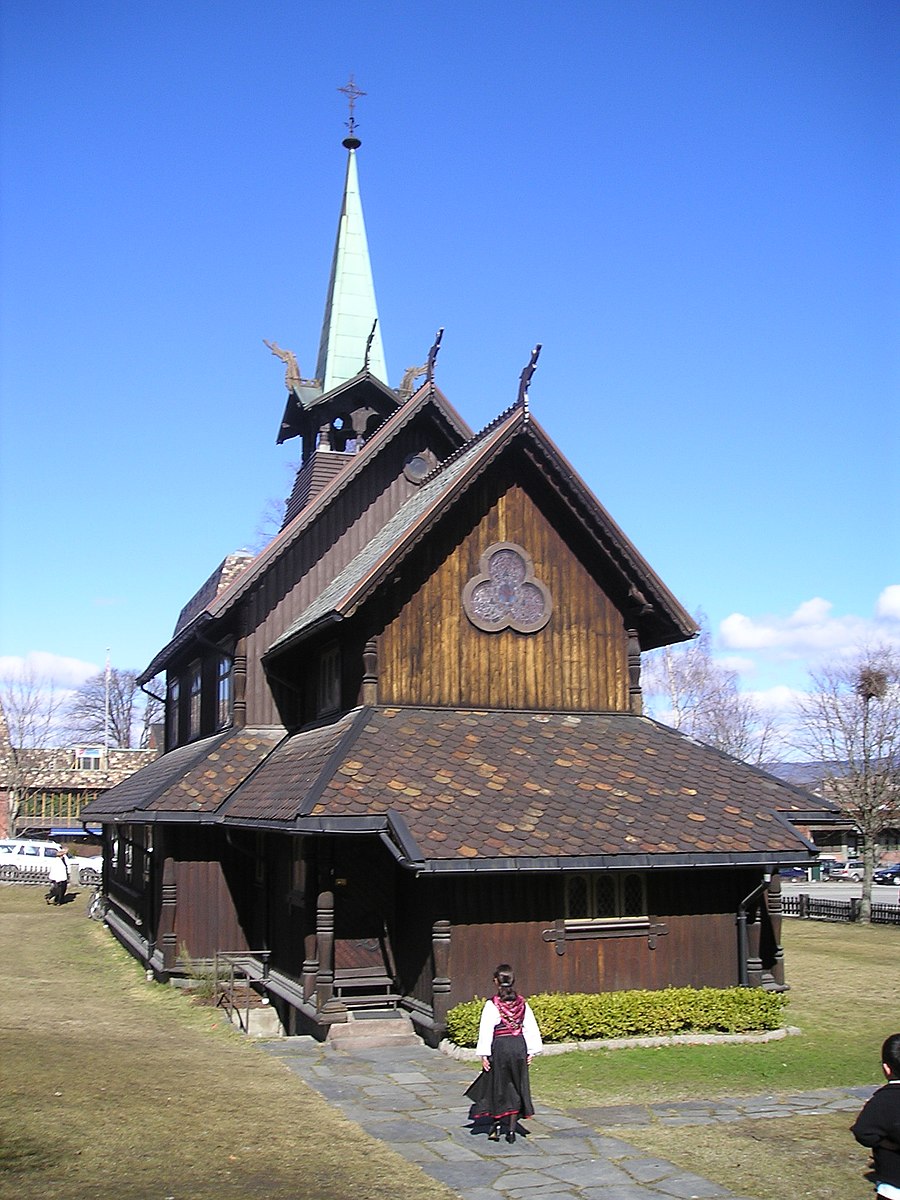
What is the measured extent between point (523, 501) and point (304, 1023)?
8.78 meters

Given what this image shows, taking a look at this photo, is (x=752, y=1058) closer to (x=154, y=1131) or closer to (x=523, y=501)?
(x=154, y=1131)

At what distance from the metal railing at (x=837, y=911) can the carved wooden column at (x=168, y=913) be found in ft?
71.7

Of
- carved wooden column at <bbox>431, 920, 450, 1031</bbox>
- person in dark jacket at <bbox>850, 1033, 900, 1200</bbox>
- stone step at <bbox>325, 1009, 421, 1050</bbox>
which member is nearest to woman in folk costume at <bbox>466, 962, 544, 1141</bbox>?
carved wooden column at <bbox>431, 920, 450, 1031</bbox>

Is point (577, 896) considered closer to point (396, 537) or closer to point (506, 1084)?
point (506, 1084)

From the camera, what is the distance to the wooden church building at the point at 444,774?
15766 mm

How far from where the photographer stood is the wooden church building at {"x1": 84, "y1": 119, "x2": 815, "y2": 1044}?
1577cm

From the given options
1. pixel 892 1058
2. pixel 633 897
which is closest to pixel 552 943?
pixel 633 897

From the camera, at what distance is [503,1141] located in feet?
35.5

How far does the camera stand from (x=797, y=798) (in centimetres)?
1844

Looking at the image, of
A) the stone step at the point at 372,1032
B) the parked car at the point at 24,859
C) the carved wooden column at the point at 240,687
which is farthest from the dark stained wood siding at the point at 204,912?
the parked car at the point at 24,859

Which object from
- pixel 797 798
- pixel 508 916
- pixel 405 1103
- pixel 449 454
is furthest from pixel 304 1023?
pixel 449 454

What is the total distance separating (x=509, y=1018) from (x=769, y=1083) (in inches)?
154

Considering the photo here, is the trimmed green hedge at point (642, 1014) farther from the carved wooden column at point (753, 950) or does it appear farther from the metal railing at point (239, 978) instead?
the metal railing at point (239, 978)

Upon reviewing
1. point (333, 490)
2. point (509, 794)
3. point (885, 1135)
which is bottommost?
point (885, 1135)
